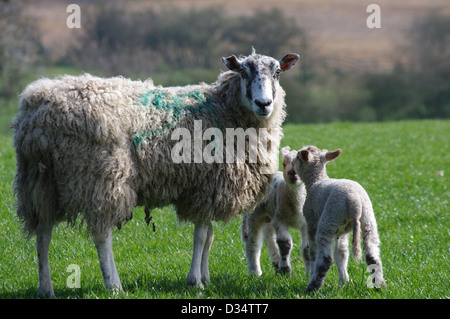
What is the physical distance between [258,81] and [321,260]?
1.77 meters

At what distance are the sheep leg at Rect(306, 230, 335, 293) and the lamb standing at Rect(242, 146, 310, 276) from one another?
2.85 feet

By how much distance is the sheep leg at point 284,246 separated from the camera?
226 inches

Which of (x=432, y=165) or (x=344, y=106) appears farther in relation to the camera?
(x=344, y=106)

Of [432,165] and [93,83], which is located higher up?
[93,83]

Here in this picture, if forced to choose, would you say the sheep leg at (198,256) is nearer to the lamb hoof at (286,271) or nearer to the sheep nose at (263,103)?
the lamb hoof at (286,271)

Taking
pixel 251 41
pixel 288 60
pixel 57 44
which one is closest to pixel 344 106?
pixel 251 41

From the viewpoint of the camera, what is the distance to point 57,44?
35.3 m

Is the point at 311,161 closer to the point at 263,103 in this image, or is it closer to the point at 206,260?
the point at 263,103

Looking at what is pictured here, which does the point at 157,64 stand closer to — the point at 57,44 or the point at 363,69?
the point at 57,44

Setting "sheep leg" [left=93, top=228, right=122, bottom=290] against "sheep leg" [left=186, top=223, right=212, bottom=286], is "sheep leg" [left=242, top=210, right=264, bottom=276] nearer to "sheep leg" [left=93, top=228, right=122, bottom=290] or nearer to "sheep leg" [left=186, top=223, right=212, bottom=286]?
"sheep leg" [left=186, top=223, right=212, bottom=286]

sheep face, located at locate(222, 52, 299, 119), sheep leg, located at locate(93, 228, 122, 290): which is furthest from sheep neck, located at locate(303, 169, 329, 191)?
sheep leg, located at locate(93, 228, 122, 290)

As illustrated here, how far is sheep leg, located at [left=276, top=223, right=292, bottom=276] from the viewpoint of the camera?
5.73 meters

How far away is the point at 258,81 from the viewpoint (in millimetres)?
5578
